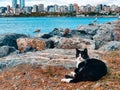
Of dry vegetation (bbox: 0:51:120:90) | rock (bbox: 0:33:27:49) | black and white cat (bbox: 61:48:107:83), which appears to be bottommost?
rock (bbox: 0:33:27:49)

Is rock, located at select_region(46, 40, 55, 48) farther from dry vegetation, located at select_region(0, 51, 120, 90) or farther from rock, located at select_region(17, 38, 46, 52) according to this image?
dry vegetation, located at select_region(0, 51, 120, 90)

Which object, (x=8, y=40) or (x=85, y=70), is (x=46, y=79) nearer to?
(x=85, y=70)

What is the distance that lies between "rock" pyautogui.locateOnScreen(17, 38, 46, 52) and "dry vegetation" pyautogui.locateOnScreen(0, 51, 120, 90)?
12.6 metres

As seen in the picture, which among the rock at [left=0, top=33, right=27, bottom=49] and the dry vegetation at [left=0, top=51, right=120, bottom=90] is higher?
the dry vegetation at [left=0, top=51, right=120, bottom=90]

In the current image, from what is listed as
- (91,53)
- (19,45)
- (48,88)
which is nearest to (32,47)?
(19,45)

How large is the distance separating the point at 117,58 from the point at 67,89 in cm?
494

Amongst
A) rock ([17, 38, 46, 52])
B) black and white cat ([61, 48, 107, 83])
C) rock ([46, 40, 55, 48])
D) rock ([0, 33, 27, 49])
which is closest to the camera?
black and white cat ([61, 48, 107, 83])

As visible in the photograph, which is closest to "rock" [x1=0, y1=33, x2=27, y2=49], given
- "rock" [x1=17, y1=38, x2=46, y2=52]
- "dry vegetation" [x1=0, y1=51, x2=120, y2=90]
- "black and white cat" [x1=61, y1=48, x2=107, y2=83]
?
"rock" [x1=17, y1=38, x2=46, y2=52]

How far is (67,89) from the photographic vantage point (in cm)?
1688

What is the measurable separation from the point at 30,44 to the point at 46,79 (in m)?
15.6

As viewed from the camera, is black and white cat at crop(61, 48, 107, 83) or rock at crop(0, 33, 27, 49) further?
rock at crop(0, 33, 27, 49)

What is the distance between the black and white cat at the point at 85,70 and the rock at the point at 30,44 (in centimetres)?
1515

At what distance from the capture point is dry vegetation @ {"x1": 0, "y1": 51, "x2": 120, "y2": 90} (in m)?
17.0

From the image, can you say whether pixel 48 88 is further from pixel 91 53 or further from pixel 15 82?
pixel 91 53
